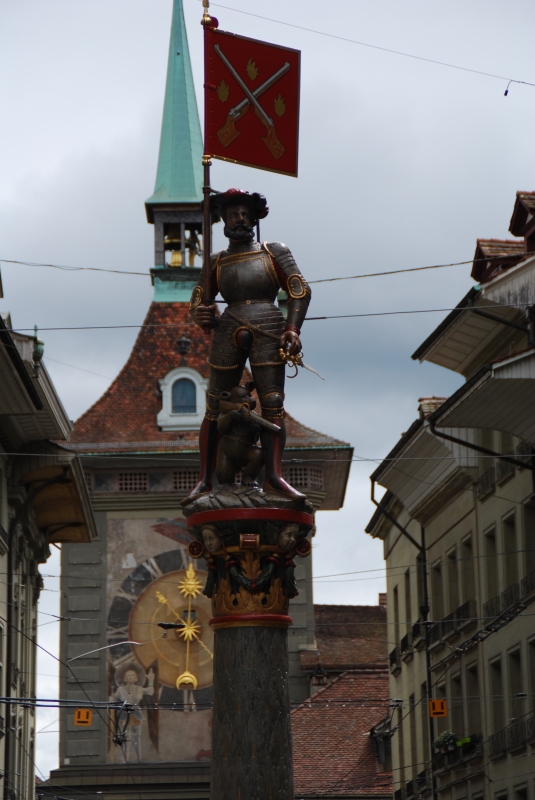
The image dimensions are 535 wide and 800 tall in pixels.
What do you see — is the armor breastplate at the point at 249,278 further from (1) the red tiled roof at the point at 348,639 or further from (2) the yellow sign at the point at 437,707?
(1) the red tiled roof at the point at 348,639

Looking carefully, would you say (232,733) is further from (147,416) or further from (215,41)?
(147,416)

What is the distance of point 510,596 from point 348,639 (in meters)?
22.2

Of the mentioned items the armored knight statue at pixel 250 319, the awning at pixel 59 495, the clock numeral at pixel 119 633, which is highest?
the awning at pixel 59 495

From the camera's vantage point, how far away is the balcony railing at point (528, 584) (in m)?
29.7

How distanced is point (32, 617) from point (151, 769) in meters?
9.40

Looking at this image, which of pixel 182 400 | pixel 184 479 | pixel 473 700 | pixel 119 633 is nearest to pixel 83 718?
pixel 473 700

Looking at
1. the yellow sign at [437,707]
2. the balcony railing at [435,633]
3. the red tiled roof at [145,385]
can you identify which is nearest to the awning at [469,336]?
the balcony railing at [435,633]

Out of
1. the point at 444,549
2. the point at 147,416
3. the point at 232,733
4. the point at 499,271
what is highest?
the point at 147,416

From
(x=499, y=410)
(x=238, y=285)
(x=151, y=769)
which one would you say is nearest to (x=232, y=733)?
(x=238, y=285)

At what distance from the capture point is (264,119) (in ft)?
57.9

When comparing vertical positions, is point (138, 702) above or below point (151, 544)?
below

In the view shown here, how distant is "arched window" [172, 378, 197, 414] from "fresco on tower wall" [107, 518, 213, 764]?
3969 millimetres

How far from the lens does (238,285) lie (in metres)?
16.7

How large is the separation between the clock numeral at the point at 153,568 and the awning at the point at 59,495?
688cm
